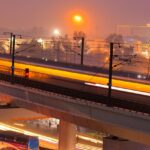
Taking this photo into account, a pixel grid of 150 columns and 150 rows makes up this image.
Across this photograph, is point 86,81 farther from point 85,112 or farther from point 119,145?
point 85,112

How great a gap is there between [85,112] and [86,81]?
634 cm

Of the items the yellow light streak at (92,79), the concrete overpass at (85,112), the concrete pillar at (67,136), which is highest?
the yellow light streak at (92,79)

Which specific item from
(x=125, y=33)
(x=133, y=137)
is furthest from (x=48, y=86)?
(x=125, y=33)

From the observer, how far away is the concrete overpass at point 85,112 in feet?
45.4

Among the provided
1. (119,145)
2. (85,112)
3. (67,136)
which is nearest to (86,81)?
(67,136)

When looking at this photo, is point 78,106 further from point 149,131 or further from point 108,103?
point 149,131

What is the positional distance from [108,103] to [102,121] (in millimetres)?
718

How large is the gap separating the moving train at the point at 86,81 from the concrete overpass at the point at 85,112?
0.97m

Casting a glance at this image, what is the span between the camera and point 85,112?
1584 centimetres

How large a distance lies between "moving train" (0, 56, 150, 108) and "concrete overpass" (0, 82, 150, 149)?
0.97 meters

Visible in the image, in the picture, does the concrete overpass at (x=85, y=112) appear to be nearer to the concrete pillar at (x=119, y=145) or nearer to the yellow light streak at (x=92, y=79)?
the concrete pillar at (x=119, y=145)

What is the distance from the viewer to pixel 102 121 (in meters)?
15.1

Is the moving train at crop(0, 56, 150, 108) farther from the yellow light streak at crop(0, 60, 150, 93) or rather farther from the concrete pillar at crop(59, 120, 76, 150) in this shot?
the concrete pillar at crop(59, 120, 76, 150)

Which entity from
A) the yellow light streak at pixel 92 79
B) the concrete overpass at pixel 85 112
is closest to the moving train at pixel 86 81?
the yellow light streak at pixel 92 79
